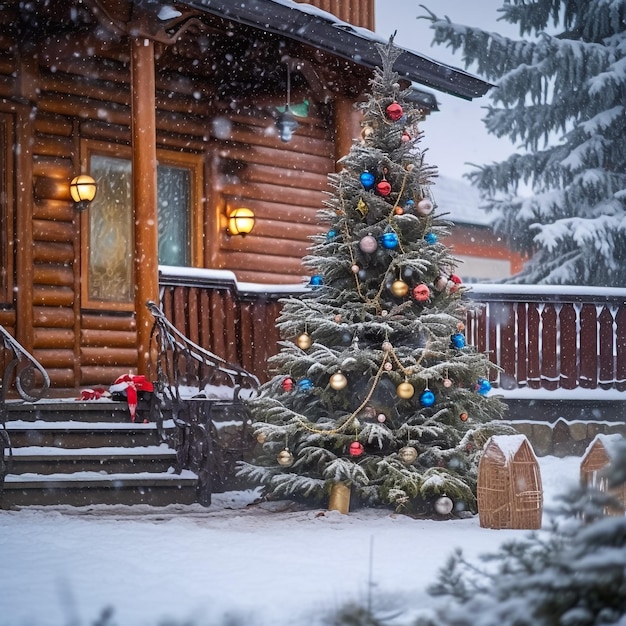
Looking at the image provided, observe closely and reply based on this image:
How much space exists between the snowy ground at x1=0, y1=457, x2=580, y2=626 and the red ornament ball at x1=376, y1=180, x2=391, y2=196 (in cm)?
264

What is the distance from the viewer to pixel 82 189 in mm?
11633

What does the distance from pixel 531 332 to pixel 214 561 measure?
6.90m

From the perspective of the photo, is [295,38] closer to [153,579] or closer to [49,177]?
[49,177]

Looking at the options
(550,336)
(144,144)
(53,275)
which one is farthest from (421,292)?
(53,275)

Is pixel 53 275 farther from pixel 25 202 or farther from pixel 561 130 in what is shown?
pixel 561 130

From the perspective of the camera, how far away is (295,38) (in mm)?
10945

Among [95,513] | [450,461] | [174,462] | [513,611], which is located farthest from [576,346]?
[513,611]

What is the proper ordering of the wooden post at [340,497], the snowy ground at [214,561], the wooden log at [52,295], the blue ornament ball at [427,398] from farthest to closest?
the wooden log at [52,295] → the blue ornament ball at [427,398] → the wooden post at [340,497] → the snowy ground at [214,561]

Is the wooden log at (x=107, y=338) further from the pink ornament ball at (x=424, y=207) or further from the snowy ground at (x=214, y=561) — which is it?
the pink ornament ball at (x=424, y=207)

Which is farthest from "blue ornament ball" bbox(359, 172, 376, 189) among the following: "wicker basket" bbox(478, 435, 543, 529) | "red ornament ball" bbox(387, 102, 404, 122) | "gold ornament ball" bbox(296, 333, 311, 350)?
"wicker basket" bbox(478, 435, 543, 529)

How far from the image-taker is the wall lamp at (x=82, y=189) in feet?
38.2

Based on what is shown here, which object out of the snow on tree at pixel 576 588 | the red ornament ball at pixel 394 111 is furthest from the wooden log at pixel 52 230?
the snow on tree at pixel 576 588

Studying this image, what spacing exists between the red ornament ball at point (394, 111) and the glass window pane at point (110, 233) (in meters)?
4.94

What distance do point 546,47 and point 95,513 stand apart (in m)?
14.1
